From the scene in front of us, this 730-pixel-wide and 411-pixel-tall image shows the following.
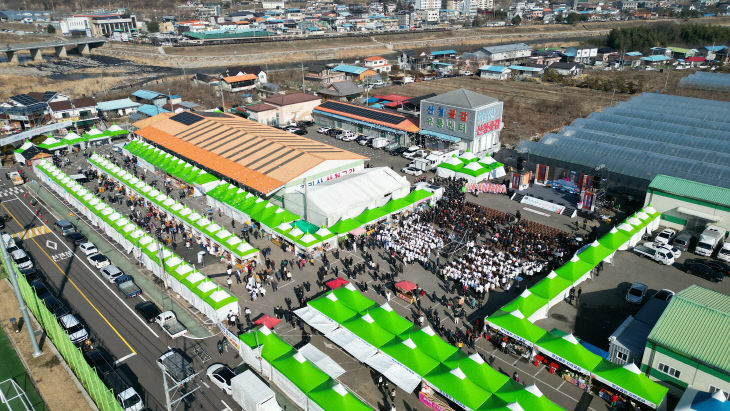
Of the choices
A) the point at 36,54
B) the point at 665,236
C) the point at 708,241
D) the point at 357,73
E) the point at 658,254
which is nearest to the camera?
the point at 658,254

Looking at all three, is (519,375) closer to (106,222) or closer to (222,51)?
(106,222)

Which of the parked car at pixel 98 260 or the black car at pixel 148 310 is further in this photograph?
the parked car at pixel 98 260

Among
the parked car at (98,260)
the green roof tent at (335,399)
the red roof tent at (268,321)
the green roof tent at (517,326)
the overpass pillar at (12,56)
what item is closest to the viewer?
the green roof tent at (335,399)

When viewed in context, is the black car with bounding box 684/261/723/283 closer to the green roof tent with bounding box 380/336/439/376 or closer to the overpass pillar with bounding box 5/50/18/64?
the green roof tent with bounding box 380/336/439/376

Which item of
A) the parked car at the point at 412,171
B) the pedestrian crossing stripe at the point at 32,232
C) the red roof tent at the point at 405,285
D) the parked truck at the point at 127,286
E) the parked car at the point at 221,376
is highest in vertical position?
the parked car at the point at 412,171

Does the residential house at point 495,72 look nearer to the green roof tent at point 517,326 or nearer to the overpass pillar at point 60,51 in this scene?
the green roof tent at point 517,326

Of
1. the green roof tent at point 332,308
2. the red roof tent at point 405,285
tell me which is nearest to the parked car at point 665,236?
the red roof tent at point 405,285

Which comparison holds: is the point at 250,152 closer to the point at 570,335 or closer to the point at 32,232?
the point at 32,232

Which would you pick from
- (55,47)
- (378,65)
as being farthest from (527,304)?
(55,47)
